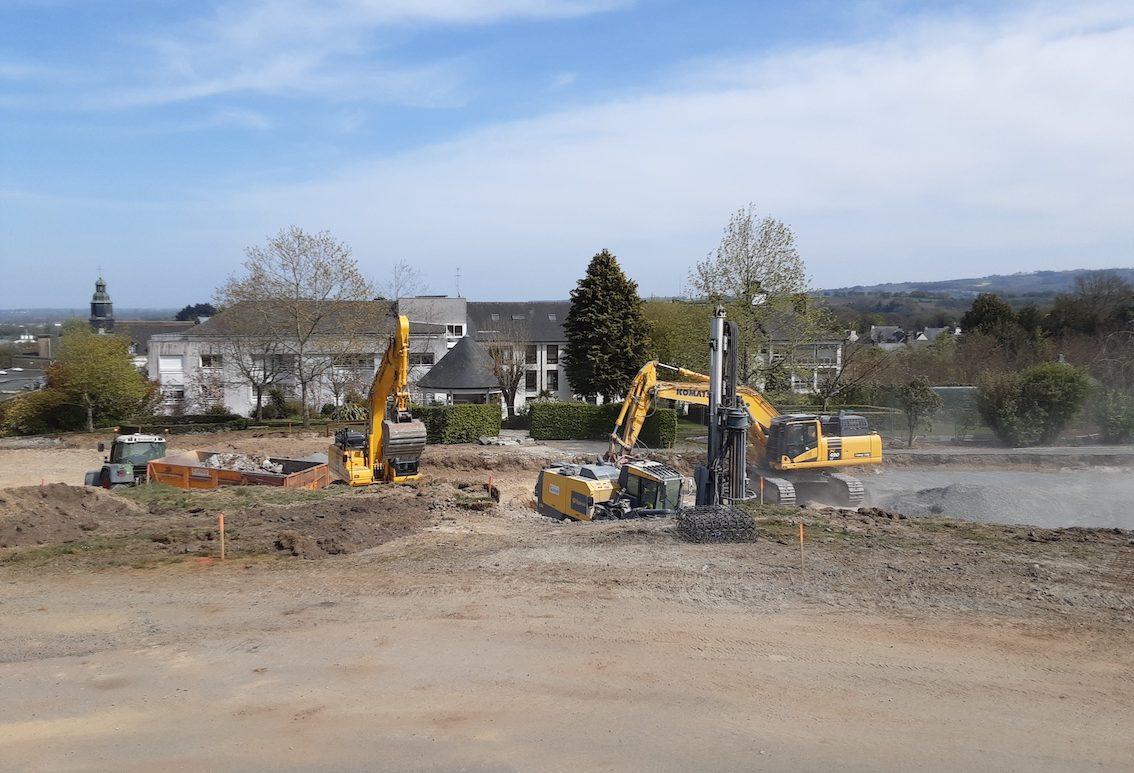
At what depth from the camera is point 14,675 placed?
34.5 feet

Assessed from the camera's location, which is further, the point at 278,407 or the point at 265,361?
the point at 278,407

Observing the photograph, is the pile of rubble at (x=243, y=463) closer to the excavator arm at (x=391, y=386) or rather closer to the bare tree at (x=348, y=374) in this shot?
the excavator arm at (x=391, y=386)

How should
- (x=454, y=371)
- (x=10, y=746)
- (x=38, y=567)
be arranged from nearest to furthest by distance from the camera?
(x=10, y=746)
(x=38, y=567)
(x=454, y=371)

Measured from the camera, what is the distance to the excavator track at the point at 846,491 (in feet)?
77.3

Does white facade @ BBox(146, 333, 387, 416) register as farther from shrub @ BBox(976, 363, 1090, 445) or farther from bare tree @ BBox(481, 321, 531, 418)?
shrub @ BBox(976, 363, 1090, 445)

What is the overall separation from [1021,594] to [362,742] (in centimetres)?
1009

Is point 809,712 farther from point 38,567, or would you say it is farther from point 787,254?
point 787,254

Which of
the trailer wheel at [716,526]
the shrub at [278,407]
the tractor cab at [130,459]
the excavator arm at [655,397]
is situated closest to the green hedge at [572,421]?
the excavator arm at [655,397]

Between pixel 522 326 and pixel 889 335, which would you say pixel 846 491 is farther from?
pixel 889 335

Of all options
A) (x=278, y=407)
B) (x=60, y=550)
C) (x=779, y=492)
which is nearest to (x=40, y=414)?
(x=278, y=407)

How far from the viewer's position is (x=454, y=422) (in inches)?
1511

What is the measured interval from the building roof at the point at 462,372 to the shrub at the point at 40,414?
56.0ft

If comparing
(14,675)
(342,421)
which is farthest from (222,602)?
(342,421)

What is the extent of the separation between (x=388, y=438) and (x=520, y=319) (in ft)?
139
